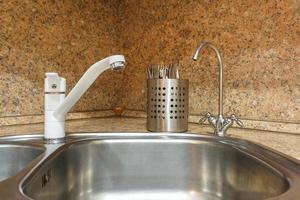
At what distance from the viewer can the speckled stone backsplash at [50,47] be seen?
109cm

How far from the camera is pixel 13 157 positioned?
0.81m

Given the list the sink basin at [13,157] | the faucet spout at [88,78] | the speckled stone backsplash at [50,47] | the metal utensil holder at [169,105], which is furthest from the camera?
the speckled stone backsplash at [50,47]

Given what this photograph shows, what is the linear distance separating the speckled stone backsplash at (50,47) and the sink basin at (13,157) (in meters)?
0.33

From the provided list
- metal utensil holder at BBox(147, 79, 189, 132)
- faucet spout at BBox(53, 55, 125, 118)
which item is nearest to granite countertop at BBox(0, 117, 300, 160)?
metal utensil holder at BBox(147, 79, 189, 132)

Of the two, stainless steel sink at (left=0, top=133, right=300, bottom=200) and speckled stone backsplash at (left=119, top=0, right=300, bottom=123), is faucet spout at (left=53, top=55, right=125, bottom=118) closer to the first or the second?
stainless steel sink at (left=0, top=133, right=300, bottom=200)

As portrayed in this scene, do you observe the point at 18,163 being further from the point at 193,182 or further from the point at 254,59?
the point at 254,59

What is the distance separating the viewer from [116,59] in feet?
2.20

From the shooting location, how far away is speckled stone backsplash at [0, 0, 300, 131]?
100cm

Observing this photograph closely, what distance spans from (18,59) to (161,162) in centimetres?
68

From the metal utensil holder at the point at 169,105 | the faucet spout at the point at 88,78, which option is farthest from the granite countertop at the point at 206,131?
the faucet spout at the point at 88,78

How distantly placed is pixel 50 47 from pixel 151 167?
67 cm

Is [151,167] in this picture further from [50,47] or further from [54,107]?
[50,47]

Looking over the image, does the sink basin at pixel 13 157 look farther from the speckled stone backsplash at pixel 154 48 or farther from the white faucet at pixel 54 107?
the speckled stone backsplash at pixel 154 48

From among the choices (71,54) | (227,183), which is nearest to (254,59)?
(227,183)
